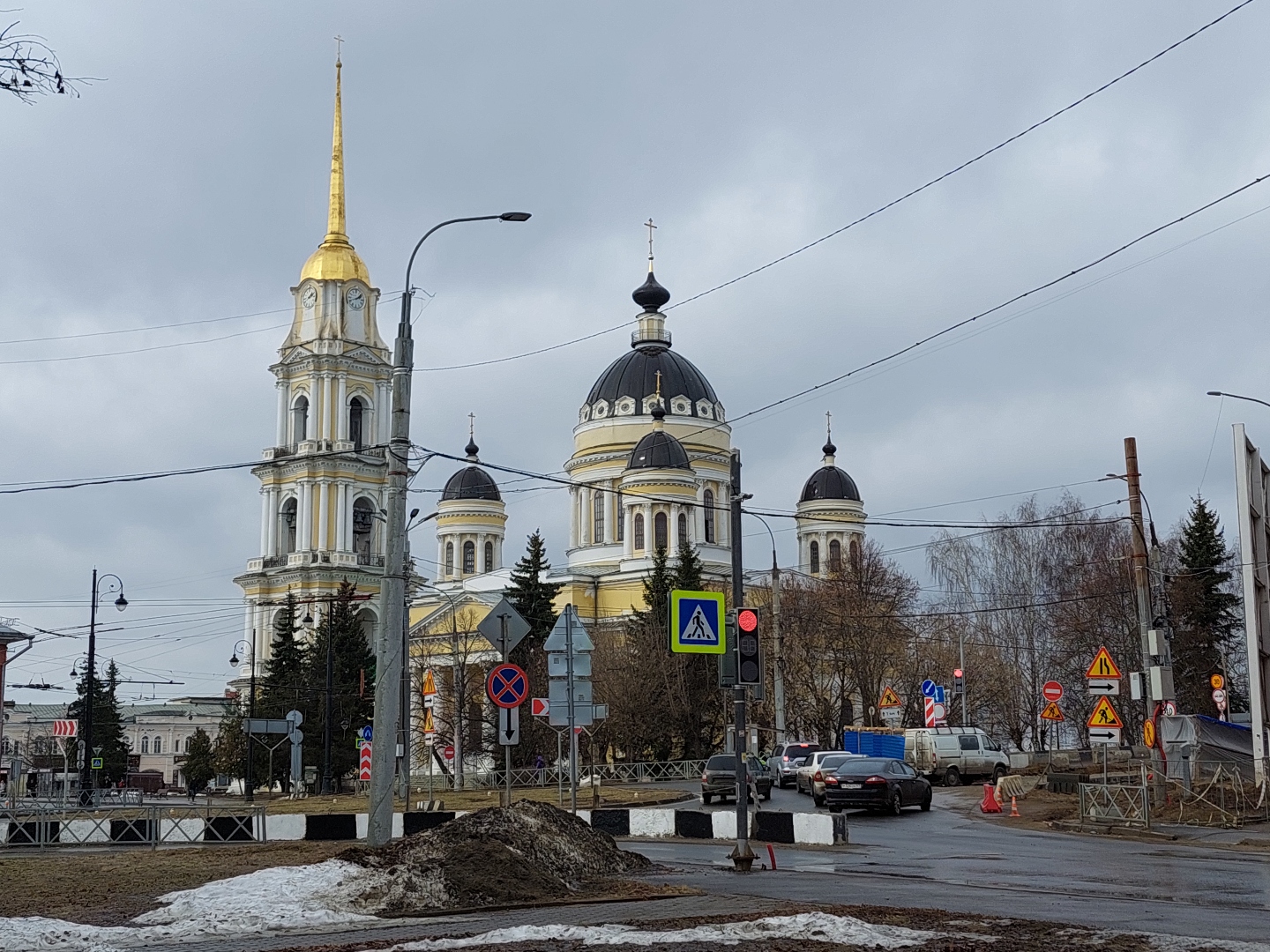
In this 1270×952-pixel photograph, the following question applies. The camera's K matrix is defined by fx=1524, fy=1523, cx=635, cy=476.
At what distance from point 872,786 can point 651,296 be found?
263ft

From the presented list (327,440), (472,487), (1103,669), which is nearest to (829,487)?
(472,487)

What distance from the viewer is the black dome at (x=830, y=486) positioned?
106062 millimetres

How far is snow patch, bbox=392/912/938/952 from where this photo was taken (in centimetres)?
1145

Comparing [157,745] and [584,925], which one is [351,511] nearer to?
[157,745]

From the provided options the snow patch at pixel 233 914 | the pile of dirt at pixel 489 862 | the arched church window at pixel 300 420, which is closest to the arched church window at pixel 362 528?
the arched church window at pixel 300 420

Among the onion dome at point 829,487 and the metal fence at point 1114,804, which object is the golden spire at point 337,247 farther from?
the metal fence at point 1114,804

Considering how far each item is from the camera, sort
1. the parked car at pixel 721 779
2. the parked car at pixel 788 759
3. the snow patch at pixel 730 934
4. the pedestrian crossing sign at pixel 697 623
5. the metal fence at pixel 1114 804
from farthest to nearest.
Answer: the parked car at pixel 788 759 < the parked car at pixel 721 779 < the metal fence at pixel 1114 804 < the pedestrian crossing sign at pixel 697 623 < the snow patch at pixel 730 934

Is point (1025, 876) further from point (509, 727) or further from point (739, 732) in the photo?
point (509, 727)

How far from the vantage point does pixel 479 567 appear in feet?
352

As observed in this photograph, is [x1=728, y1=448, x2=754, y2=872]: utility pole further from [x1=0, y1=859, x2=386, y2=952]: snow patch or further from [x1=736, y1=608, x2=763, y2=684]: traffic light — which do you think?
[x1=0, y1=859, x2=386, y2=952]: snow patch

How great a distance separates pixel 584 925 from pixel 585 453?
89.2 m

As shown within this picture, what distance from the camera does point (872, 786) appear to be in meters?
32.9

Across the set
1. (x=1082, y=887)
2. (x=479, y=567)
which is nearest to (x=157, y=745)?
(x=479, y=567)

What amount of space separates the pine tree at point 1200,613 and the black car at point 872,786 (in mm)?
35066
